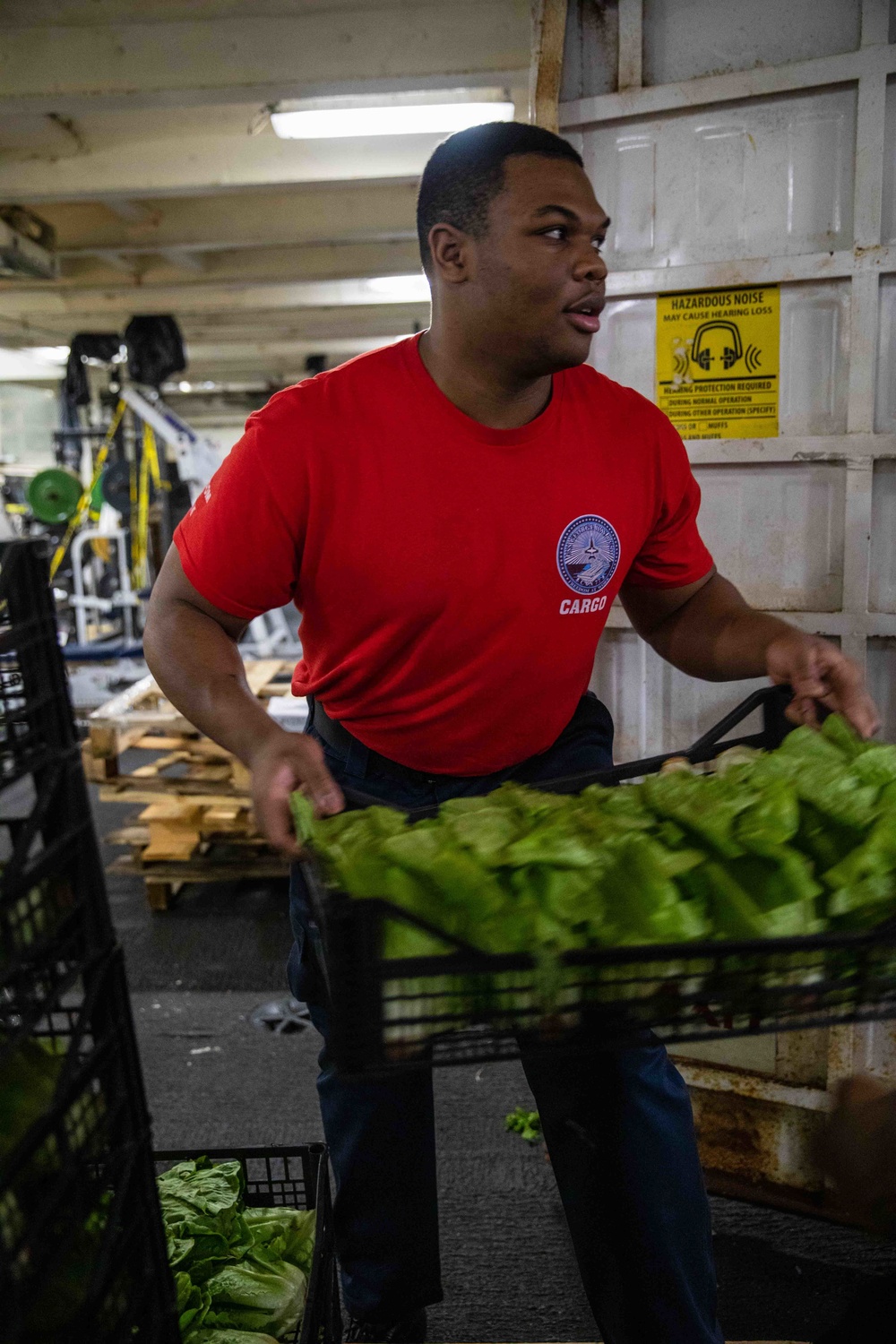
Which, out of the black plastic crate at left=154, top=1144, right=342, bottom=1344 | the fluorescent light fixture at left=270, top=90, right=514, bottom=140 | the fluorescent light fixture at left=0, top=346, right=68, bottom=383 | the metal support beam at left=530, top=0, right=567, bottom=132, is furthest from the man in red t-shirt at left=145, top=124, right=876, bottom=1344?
the fluorescent light fixture at left=0, top=346, right=68, bottom=383

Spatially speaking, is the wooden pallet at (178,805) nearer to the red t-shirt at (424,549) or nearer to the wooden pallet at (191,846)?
the wooden pallet at (191,846)

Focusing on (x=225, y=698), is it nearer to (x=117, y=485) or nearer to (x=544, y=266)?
(x=544, y=266)

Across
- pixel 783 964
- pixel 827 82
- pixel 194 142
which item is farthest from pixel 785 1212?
pixel 194 142

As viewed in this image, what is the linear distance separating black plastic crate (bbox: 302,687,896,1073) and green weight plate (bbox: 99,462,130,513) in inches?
374

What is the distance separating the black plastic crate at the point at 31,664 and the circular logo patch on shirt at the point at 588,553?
116cm

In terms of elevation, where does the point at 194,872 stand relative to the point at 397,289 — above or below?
below

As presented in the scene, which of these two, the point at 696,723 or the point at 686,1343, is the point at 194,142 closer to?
the point at 696,723

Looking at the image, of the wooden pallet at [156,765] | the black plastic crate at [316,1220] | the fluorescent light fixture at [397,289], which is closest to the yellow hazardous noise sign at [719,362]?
the black plastic crate at [316,1220]

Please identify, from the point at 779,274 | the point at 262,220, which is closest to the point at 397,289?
the point at 262,220

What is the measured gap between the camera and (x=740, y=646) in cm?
217

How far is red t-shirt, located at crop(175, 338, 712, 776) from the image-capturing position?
2.01 m

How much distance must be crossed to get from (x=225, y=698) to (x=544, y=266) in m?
1.01

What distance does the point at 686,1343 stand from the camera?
1.87 meters

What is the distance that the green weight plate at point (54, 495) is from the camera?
10.2m
